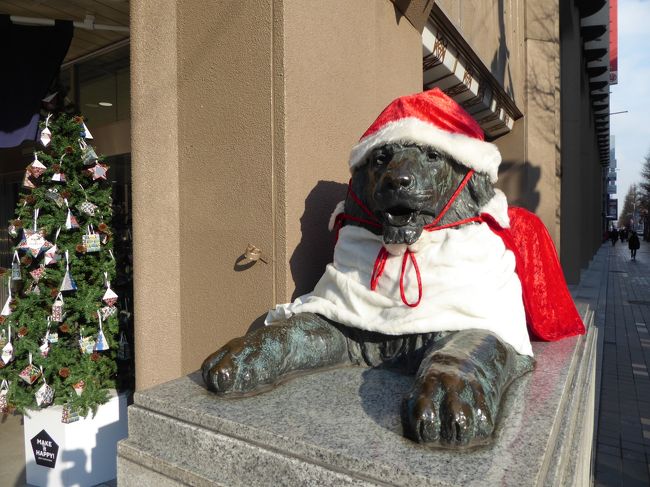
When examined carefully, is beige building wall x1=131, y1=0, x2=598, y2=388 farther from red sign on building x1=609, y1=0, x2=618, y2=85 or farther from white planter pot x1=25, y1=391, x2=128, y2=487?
red sign on building x1=609, y1=0, x2=618, y2=85

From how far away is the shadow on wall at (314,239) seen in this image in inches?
119

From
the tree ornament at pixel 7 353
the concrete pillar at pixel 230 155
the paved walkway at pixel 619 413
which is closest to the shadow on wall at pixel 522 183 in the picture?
the paved walkway at pixel 619 413

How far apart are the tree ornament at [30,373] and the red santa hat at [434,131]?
115 inches

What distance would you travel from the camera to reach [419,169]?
7.18 ft

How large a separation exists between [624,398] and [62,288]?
17.9 ft

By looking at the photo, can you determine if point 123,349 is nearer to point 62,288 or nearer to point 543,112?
point 62,288

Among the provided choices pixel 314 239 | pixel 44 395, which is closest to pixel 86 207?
pixel 44 395

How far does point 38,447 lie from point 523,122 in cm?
932

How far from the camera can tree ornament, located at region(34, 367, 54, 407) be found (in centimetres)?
369

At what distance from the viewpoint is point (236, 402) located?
1952 mm

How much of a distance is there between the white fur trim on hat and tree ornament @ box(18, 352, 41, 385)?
297 cm

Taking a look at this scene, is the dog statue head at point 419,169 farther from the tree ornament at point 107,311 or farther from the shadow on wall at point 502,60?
the shadow on wall at point 502,60

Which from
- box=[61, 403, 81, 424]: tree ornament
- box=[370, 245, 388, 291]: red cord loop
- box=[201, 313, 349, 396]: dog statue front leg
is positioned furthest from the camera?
box=[61, 403, 81, 424]: tree ornament

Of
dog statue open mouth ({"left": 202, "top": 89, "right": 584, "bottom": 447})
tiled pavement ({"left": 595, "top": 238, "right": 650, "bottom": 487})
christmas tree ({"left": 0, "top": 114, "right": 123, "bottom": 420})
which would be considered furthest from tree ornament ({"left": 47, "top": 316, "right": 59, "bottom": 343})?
tiled pavement ({"left": 595, "top": 238, "right": 650, "bottom": 487})
